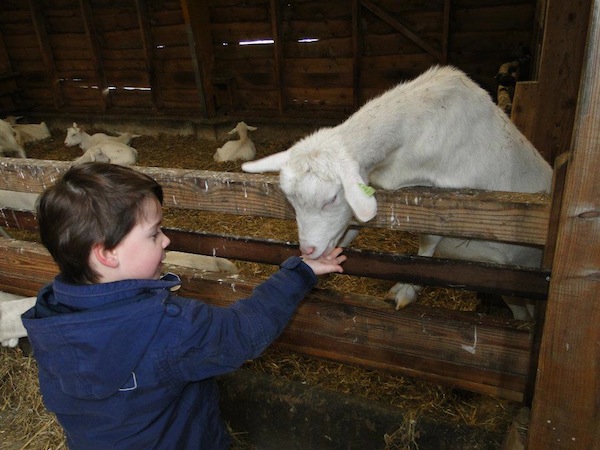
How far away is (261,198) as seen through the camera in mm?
2238

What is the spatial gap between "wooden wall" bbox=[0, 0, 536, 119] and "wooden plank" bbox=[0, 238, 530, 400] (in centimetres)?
642

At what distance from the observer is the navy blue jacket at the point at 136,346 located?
139 cm

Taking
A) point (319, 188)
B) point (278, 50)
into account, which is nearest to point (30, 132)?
point (278, 50)

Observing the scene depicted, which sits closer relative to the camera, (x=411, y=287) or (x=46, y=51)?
(x=411, y=287)

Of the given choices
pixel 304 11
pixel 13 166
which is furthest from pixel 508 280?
pixel 304 11

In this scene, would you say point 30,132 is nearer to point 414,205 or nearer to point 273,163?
point 273,163

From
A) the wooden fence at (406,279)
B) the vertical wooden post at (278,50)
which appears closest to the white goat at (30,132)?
the vertical wooden post at (278,50)

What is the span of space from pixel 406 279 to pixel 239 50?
9024 millimetres

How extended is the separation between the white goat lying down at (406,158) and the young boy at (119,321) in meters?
0.69

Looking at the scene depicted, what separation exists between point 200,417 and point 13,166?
77.6 inches

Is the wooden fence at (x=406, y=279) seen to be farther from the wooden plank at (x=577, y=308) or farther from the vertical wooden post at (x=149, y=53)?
the vertical wooden post at (x=149, y=53)

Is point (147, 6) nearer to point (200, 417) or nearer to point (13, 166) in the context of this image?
point (13, 166)

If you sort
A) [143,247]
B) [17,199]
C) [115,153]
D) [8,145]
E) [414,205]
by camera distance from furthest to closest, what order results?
[115,153] < [8,145] < [17,199] < [414,205] < [143,247]

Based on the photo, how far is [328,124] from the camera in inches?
367
